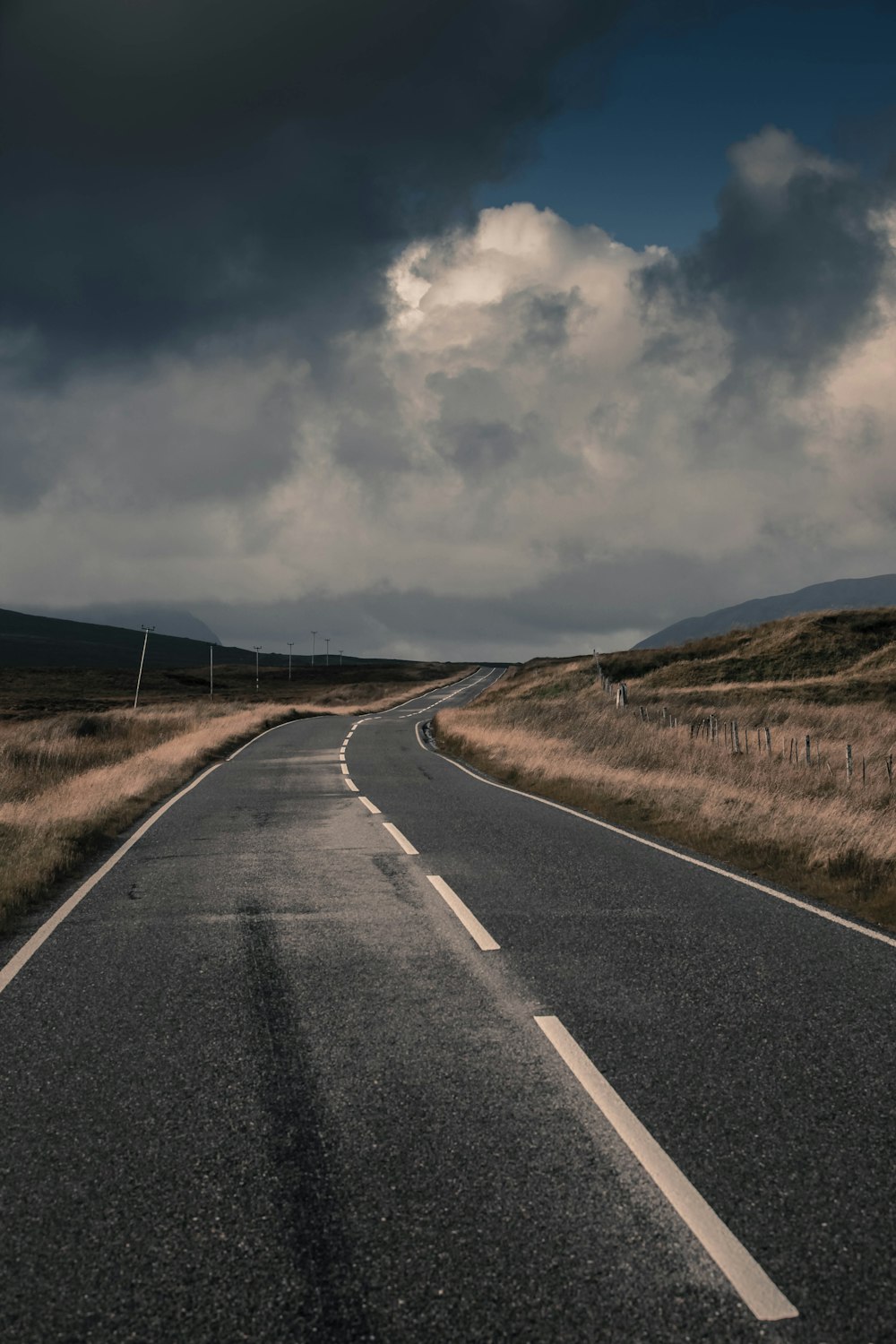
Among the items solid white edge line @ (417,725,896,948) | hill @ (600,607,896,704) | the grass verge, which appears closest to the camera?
solid white edge line @ (417,725,896,948)

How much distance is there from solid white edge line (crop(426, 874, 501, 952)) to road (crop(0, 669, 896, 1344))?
52 millimetres

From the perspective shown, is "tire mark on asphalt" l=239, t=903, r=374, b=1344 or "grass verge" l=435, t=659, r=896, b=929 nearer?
"tire mark on asphalt" l=239, t=903, r=374, b=1344

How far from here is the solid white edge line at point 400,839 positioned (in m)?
10.8

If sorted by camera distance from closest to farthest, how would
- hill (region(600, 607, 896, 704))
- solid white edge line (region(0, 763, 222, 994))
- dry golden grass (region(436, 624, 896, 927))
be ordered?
1. solid white edge line (region(0, 763, 222, 994))
2. dry golden grass (region(436, 624, 896, 927))
3. hill (region(600, 607, 896, 704))

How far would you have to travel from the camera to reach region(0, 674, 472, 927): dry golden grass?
32.3ft

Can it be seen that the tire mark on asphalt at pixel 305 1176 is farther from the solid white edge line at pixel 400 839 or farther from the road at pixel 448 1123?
the solid white edge line at pixel 400 839

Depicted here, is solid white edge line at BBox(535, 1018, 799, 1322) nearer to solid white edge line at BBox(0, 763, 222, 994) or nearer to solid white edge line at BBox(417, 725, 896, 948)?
solid white edge line at BBox(417, 725, 896, 948)

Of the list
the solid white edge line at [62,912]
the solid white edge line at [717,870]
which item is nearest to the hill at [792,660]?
the solid white edge line at [717,870]

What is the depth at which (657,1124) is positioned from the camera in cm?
386

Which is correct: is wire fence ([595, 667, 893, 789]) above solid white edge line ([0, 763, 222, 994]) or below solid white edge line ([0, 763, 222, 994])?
above

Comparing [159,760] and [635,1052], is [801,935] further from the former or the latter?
[159,760]

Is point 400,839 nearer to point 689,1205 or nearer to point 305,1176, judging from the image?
point 305,1176

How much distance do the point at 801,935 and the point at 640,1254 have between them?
459 cm

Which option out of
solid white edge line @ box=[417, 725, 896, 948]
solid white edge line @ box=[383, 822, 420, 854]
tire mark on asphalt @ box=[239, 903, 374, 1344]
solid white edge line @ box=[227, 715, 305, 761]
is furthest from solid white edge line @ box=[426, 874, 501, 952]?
solid white edge line @ box=[227, 715, 305, 761]
